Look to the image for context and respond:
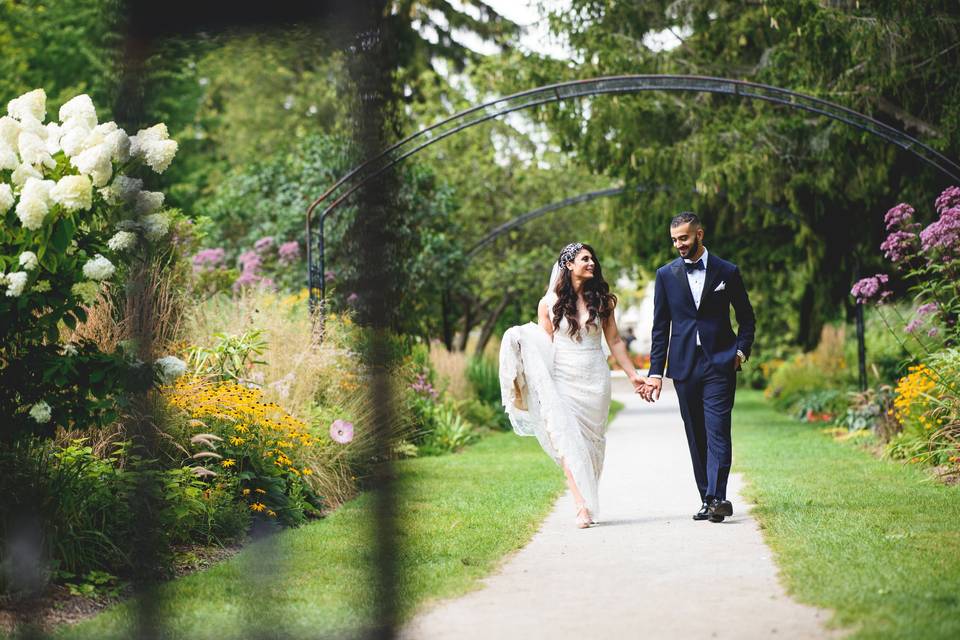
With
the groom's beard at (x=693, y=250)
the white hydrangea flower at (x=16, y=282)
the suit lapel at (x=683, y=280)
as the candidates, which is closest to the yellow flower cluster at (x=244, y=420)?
A: the white hydrangea flower at (x=16, y=282)

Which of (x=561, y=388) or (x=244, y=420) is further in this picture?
(x=244, y=420)

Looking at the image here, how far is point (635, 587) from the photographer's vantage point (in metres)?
5.16

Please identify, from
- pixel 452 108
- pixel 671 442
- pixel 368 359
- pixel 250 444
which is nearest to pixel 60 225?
pixel 250 444

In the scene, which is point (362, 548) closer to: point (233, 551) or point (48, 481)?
point (233, 551)

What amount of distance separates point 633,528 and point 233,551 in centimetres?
236

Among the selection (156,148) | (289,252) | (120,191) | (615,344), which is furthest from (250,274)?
(156,148)

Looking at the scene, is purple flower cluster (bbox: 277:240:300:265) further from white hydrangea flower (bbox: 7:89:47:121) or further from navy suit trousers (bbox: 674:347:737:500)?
white hydrangea flower (bbox: 7:89:47:121)

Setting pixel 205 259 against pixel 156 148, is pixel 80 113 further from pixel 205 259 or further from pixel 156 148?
pixel 205 259

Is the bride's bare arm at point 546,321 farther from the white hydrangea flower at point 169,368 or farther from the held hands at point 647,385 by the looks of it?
the white hydrangea flower at point 169,368

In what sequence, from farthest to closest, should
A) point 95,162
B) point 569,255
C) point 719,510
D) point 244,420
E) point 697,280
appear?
point 244,420
point 569,255
point 697,280
point 719,510
point 95,162

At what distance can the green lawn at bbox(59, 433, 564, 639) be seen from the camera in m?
4.62

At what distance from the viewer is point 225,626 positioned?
15.2 feet

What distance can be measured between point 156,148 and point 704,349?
3.55m

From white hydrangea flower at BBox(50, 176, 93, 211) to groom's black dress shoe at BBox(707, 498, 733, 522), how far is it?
4012 millimetres
